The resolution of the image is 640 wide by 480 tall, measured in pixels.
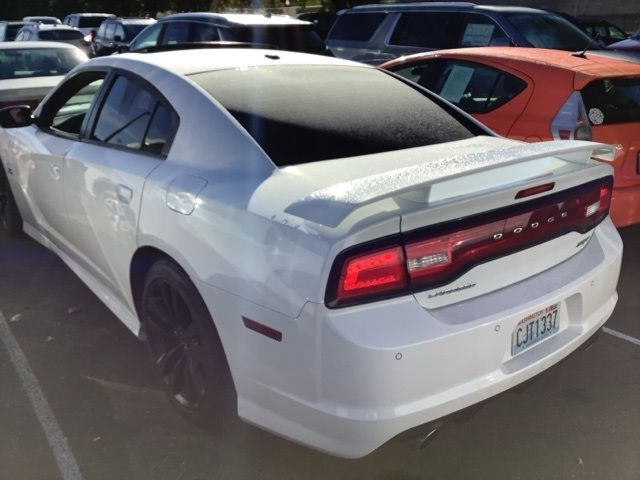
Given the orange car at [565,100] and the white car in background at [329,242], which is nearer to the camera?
the white car in background at [329,242]

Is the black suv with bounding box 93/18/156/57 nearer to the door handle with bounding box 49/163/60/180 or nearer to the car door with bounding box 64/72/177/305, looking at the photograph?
the door handle with bounding box 49/163/60/180

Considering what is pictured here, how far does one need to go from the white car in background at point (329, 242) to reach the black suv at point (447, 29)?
568 centimetres

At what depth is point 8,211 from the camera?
5.53 m

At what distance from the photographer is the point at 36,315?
169 inches

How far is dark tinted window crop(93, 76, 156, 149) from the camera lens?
10.8 ft

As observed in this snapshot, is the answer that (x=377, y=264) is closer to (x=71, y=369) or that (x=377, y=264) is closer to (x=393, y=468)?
(x=393, y=468)

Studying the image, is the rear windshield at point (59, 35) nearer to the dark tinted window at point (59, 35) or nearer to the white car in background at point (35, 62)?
the dark tinted window at point (59, 35)

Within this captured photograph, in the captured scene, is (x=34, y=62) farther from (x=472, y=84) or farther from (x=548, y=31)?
(x=548, y=31)

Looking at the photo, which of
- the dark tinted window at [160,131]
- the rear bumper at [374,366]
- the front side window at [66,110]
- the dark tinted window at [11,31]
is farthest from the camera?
the dark tinted window at [11,31]

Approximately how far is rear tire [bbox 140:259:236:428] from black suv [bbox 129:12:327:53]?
263 inches

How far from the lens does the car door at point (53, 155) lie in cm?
401

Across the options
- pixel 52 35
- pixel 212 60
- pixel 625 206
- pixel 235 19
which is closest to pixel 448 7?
pixel 235 19

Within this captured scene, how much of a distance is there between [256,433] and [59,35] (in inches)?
676

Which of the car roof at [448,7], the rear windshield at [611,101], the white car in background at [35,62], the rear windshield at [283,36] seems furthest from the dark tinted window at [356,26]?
the rear windshield at [611,101]
